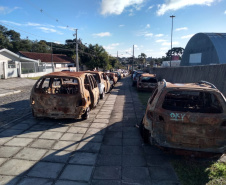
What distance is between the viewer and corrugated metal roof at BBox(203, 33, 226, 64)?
20.2m

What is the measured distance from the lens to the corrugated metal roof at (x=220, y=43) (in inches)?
797

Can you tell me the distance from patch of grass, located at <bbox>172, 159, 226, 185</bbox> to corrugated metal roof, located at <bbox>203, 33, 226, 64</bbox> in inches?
759

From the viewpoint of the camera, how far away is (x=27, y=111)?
7.80 metres

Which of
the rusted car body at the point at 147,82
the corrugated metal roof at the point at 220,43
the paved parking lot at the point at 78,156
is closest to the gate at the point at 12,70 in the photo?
the rusted car body at the point at 147,82

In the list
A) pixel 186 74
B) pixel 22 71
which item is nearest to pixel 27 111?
pixel 186 74

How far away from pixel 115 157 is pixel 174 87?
2.00m

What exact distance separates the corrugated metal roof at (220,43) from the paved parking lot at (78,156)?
18483 millimetres

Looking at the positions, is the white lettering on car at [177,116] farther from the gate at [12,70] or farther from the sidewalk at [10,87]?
the gate at [12,70]

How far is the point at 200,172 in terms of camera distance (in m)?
3.54

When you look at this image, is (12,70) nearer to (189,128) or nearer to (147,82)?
(147,82)

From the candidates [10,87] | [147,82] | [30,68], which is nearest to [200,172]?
[147,82]

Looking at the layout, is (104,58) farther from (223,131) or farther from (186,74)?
(223,131)

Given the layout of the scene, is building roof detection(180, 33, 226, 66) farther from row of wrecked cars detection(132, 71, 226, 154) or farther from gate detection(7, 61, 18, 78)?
gate detection(7, 61, 18, 78)

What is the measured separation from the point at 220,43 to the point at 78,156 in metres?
22.8
